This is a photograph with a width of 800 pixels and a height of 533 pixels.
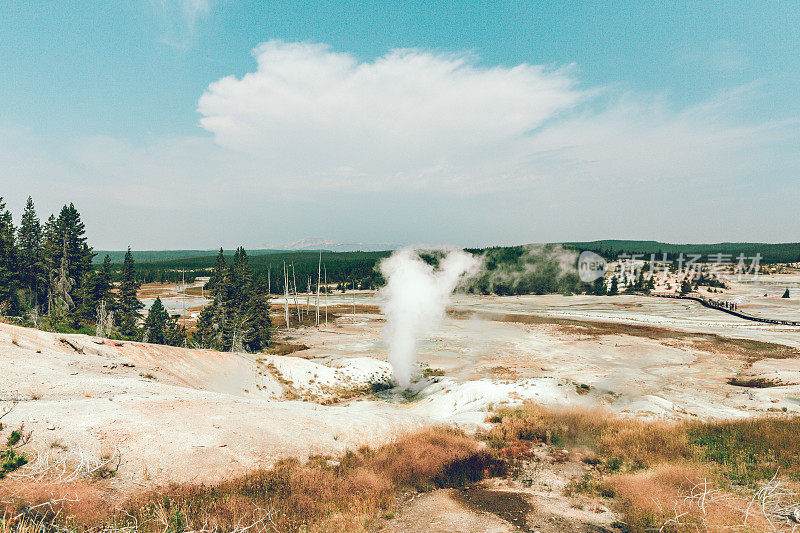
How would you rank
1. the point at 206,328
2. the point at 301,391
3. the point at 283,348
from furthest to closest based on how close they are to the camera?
the point at 283,348
the point at 206,328
the point at 301,391

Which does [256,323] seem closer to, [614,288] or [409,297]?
[409,297]

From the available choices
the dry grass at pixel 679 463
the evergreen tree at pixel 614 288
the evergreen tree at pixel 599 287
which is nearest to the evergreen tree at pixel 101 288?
the dry grass at pixel 679 463

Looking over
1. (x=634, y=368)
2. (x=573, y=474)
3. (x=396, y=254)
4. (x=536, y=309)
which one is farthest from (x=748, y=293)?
(x=573, y=474)

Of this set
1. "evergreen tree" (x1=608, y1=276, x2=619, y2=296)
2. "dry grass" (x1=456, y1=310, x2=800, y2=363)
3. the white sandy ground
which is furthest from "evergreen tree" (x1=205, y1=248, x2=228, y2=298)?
"evergreen tree" (x1=608, y1=276, x2=619, y2=296)

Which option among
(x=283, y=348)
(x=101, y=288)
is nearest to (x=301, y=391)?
(x=283, y=348)

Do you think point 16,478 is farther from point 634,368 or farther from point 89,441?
point 634,368

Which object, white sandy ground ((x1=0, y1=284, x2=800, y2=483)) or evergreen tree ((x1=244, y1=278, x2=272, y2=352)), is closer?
white sandy ground ((x1=0, y1=284, x2=800, y2=483))

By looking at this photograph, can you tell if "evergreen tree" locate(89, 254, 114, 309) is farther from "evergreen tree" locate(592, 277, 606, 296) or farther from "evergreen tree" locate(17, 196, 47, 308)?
"evergreen tree" locate(592, 277, 606, 296)
